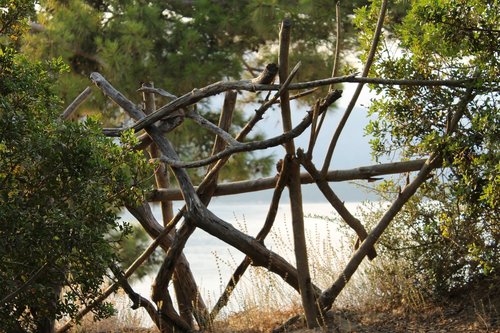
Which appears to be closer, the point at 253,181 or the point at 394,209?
the point at 394,209

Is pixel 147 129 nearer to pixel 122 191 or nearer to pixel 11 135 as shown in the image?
pixel 122 191

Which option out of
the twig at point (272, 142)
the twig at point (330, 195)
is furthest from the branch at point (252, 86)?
the twig at point (330, 195)

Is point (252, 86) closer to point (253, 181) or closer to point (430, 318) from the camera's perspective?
point (253, 181)

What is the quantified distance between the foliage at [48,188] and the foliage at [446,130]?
163 cm

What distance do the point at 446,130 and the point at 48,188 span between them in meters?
2.27

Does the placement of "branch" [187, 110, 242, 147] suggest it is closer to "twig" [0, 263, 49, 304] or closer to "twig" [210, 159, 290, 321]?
"twig" [210, 159, 290, 321]

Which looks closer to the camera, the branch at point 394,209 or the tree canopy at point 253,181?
the tree canopy at point 253,181

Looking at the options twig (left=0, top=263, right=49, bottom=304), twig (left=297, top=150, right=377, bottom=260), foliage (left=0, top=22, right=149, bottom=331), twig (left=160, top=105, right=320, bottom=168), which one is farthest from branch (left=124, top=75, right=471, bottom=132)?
twig (left=0, top=263, right=49, bottom=304)

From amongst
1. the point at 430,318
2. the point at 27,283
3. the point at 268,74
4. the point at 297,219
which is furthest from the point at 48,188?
the point at 430,318

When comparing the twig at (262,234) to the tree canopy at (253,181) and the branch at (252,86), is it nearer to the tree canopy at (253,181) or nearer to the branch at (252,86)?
the tree canopy at (253,181)

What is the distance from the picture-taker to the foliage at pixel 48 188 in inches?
158

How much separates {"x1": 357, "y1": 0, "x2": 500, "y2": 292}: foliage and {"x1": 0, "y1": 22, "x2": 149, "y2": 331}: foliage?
1.63m

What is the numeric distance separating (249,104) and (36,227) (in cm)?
709

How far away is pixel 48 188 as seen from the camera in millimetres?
4137
